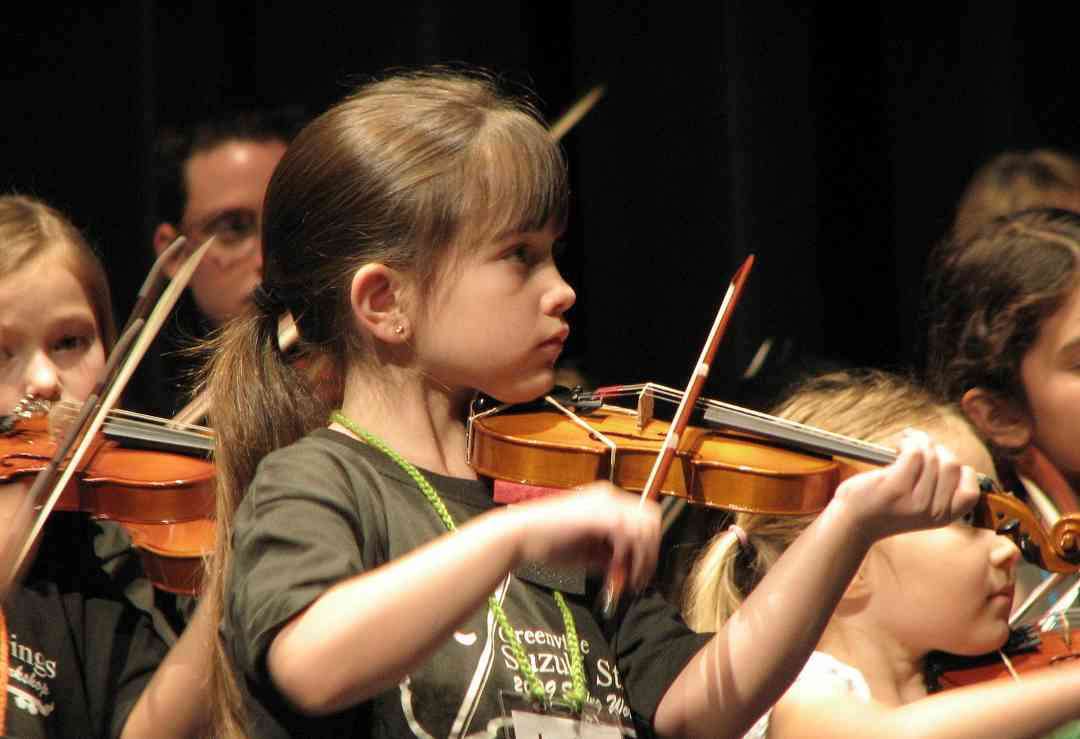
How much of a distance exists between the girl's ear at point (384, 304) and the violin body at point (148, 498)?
33cm

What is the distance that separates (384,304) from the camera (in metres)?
1.25

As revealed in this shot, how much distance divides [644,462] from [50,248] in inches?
28.3

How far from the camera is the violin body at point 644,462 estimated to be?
1.27 m

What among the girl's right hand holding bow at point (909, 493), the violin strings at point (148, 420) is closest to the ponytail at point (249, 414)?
the violin strings at point (148, 420)

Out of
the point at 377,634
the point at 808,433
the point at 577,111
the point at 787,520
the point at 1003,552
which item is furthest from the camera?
the point at 577,111

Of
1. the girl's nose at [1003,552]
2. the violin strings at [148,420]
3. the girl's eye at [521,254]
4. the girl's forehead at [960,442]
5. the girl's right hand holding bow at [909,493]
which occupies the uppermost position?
the girl's eye at [521,254]

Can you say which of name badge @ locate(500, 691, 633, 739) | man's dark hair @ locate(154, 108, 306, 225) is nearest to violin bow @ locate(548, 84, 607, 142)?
man's dark hair @ locate(154, 108, 306, 225)

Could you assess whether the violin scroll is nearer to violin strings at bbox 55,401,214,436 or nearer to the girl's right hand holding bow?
the girl's right hand holding bow

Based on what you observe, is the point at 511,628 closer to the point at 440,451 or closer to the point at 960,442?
the point at 440,451

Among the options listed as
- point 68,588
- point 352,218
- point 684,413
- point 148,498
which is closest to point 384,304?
point 352,218

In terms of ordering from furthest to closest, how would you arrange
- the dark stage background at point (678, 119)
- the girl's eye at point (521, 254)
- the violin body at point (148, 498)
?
the dark stage background at point (678, 119) → the violin body at point (148, 498) → the girl's eye at point (521, 254)

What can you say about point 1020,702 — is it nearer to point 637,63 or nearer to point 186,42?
point 637,63

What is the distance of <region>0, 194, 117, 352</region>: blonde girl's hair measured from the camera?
163cm

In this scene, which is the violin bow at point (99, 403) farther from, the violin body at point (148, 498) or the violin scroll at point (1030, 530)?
the violin scroll at point (1030, 530)
